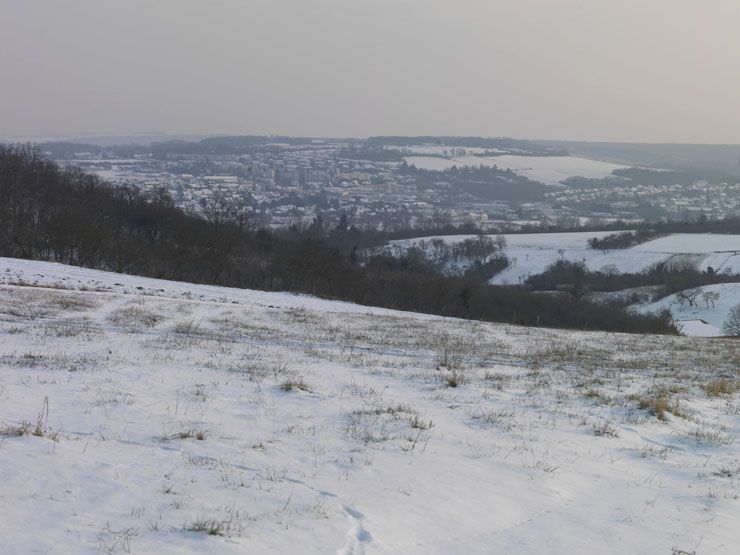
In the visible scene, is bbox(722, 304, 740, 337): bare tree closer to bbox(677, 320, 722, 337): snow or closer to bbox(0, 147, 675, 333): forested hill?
bbox(677, 320, 722, 337): snow

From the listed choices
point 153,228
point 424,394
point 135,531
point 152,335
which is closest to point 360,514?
point 135,531

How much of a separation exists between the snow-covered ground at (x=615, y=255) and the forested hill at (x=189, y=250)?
190 ft

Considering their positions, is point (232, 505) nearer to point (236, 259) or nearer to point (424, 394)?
point (424, 394)

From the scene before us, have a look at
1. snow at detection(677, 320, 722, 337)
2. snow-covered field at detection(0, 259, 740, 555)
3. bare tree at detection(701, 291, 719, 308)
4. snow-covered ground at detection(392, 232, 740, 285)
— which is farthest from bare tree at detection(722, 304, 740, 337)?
snow-covered field at detection(0, 259, 740, 555)

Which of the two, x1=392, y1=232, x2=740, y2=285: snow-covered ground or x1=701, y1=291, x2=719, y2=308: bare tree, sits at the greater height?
x1=392, y1=232, x2=740, y2=285: snow-covered ground

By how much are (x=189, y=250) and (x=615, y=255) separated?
14993 centimetres

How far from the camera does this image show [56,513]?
500 cm

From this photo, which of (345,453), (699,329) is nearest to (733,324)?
(699,329)

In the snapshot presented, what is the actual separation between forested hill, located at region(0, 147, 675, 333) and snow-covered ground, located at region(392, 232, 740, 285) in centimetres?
5788

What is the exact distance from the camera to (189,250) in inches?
2699

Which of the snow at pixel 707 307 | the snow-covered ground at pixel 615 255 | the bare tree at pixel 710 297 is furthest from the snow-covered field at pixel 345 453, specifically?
the snow-covered ground at pixel 615 255

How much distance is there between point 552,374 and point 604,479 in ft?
24.7

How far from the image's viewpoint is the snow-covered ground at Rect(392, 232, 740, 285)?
173750 millimetres

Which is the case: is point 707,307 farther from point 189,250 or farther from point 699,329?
point 189,250
